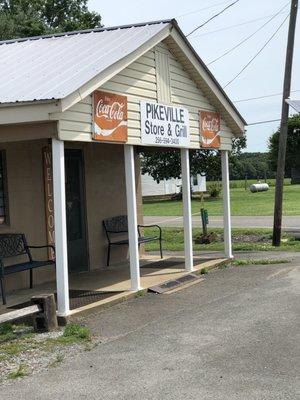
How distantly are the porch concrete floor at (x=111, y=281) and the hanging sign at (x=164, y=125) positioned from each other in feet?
7.43

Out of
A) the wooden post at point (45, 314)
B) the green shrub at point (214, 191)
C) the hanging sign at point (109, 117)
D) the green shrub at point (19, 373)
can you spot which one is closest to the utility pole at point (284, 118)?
the hanging sign at point (109, 117)

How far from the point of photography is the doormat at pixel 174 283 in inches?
374

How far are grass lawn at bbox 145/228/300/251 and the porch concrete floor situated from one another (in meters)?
3.26

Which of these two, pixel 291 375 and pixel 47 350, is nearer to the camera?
pixel 291 375

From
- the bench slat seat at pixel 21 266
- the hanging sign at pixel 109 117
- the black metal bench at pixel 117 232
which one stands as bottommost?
the bench slat seat at pixel 21 266

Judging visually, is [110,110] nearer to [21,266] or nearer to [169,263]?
[21,266]

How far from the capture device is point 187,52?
10.7 metres

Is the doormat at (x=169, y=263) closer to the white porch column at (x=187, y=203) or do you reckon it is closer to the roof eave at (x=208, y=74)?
the white porch column at (x=187, y=203)

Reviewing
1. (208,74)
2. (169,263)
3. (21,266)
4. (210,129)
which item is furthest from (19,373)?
(210,129)

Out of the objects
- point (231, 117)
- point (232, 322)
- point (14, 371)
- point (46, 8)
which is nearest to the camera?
point (14, 371)

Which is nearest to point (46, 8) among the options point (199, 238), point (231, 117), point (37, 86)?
point (199, 238)

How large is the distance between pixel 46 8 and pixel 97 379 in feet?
142

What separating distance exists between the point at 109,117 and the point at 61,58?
119cm

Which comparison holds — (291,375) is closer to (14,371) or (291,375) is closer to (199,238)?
(14,371)
